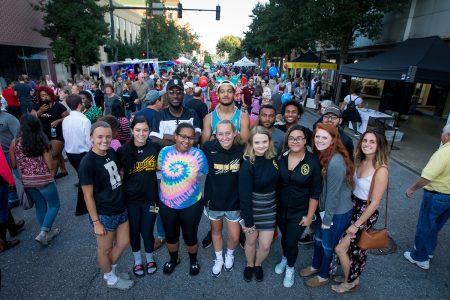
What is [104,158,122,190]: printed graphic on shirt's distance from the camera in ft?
8.75

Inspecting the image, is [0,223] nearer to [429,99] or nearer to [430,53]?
[430,53]

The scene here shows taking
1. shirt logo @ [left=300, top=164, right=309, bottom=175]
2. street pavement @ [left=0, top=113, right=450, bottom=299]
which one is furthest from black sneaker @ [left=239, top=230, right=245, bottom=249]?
shirt logo @ [left=300, top=164, right=309, bottom=175]

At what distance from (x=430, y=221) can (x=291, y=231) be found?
6.25 feet

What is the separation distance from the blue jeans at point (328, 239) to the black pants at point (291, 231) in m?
0.25

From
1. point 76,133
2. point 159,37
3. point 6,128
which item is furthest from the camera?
point 159,37

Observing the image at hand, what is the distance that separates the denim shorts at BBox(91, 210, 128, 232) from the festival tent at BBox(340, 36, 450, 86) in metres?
7.48

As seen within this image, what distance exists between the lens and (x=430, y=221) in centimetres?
332

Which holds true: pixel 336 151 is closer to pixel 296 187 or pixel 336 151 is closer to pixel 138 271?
pixel 296 187

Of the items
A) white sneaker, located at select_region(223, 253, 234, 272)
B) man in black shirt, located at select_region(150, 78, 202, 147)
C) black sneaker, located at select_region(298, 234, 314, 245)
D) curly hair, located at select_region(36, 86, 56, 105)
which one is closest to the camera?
white sneaker, located at select_region(223, 253, 234, 272)

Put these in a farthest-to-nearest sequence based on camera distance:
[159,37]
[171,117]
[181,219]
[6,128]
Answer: [159,37], [6,128], [171,117], [181,219]

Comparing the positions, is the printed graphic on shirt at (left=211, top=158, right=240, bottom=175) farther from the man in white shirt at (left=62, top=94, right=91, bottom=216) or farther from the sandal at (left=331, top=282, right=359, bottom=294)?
the man in white shirt at (left=62, top=94, right=91, bottom=216)

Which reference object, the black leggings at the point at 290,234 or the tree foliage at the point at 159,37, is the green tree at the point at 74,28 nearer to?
the tree foliage at the point at 159,37

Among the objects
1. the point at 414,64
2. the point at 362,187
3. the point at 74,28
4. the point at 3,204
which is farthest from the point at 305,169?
the point at 74,28

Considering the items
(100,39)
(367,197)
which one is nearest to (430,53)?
(367,197)
